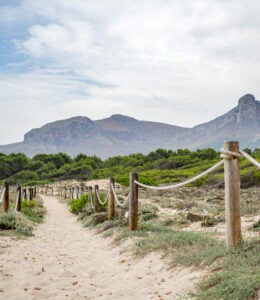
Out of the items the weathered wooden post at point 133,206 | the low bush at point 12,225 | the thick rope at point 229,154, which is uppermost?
the thick rope at point 229,154

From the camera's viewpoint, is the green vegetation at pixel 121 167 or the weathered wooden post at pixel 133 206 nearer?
the weathered wooden post at pixel 133 206

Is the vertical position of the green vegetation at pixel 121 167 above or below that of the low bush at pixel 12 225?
above

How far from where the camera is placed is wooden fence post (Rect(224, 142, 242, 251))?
5074mm

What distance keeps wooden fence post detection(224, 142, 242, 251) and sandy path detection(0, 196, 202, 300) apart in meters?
0.66

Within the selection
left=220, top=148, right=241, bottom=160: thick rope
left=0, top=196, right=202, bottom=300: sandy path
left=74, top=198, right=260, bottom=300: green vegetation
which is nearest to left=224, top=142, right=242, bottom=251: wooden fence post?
left=220, top=148, right=241, bottom=160: thick rope

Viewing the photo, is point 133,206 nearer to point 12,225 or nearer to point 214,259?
point 12,225

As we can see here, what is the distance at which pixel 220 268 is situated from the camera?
4664 millimetres

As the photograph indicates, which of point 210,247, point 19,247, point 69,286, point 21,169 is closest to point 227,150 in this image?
point 210,247

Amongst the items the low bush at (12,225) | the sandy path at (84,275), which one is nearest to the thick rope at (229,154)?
the sandy path at (84,275)

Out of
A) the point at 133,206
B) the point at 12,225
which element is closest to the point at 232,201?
the point at 133,206

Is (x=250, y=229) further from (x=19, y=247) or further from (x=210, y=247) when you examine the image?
(x=19, y=247)

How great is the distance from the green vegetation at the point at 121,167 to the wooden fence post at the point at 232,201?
2953 centimetres

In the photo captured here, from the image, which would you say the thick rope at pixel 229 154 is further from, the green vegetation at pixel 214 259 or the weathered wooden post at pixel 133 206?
the weathered wooden post at pixel 133 206

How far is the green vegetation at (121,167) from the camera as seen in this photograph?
44.6m
